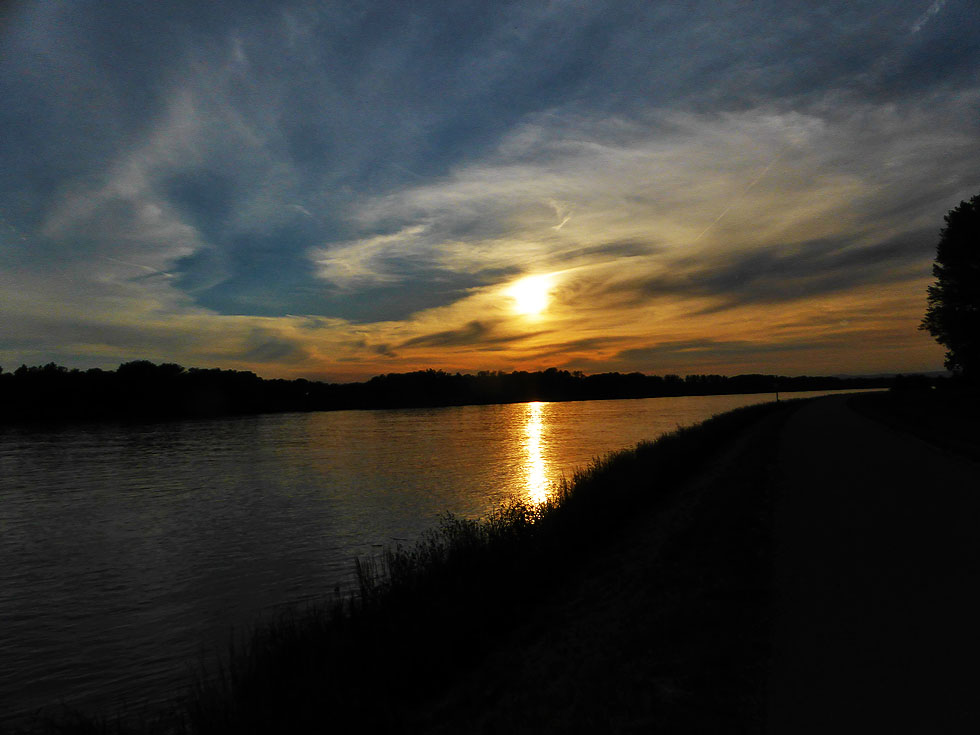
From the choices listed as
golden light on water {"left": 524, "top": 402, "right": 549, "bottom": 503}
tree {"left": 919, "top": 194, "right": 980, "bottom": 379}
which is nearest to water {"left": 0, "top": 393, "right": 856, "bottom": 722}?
golden light on water {"left": 524, "top": 402, "right": 549, "bottom": 503}

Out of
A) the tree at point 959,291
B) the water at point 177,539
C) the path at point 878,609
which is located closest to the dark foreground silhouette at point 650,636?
the path at point 878,609

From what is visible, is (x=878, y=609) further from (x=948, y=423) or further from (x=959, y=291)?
(x=959, y=291)

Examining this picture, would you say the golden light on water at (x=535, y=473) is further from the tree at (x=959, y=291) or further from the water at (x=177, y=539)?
the tree at (x=959, y=291)

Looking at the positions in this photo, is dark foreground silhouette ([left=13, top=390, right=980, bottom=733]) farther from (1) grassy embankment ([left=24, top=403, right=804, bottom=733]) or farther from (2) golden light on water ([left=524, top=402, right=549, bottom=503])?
(2) golden light on water ([left=524, top=402, right=549, bottom=503])

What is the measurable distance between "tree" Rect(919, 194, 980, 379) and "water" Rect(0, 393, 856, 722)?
3718cm

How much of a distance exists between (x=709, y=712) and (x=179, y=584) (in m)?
13.8

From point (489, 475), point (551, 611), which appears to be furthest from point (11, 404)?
point (551, 611)

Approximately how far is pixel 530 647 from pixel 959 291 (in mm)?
63578

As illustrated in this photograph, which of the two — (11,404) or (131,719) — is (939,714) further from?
(11,404)

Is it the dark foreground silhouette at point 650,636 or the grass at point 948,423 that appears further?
the grass at point 948,423

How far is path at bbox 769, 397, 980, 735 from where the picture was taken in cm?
484

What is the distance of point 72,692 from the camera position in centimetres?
897

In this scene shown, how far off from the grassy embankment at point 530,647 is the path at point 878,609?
399mm

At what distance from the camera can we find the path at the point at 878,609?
4844 millimetres
